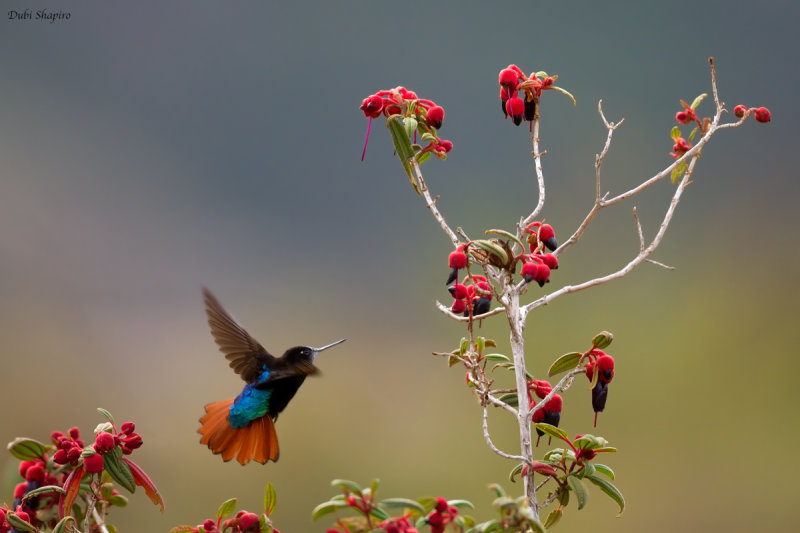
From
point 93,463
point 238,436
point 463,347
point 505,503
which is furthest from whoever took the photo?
point 238,436

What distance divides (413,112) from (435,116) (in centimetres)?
3

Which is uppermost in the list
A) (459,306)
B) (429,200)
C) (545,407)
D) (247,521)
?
(429,200)

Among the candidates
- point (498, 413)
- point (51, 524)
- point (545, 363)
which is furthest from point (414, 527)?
point (545, 363)

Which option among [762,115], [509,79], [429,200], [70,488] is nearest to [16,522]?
[70,488]

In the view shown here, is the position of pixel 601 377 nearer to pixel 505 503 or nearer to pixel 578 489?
pixel 578 489

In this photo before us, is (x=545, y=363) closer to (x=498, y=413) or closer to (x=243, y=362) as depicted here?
(x=498, y=413)

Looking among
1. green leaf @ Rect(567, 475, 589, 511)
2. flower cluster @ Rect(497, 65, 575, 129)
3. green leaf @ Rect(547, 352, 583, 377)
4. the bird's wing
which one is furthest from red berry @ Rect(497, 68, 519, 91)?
the bird's wing

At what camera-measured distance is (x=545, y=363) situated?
4914 mm

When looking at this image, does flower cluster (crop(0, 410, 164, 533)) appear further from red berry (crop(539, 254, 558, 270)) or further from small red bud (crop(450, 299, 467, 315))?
red berry (crop(539, 254, 558, 270))

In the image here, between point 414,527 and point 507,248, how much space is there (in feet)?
1.18

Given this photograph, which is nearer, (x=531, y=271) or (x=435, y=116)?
(x=531, y=271)

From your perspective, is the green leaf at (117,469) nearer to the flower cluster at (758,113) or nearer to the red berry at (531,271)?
the red berry at (531,271)

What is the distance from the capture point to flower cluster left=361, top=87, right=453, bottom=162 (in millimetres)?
1071

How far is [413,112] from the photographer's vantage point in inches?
43.7
